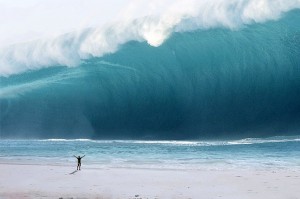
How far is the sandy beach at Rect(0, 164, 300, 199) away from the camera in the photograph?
1293 centimetres

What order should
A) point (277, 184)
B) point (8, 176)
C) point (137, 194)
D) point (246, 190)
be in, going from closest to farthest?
point (137, 194) → point (246, 190) → point (277, 184) → point (8, 176)

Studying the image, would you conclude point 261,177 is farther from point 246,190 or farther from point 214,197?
point 214,197

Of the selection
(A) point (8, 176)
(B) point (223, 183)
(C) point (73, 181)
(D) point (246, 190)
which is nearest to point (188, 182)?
(B) point (223, 183)

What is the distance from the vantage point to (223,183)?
1584cm

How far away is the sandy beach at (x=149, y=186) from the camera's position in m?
12.9

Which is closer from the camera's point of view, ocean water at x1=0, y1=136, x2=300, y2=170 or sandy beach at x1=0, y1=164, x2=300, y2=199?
sandy beach at x1=0, y1=164, x2=300, y2=199

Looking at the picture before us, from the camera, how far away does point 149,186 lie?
1526 centimetres

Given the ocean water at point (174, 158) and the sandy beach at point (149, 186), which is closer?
the sandy beach at point (149, 186)

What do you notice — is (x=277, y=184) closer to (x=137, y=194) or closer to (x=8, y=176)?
(x=137, y=194)

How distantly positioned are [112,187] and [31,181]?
12.4 feet

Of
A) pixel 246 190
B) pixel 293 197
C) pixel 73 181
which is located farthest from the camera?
pixel 73 181

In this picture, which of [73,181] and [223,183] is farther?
[73,181]

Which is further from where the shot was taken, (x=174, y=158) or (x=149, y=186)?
(x=174, y=158)

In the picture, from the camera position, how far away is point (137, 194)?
1314 centimetres
